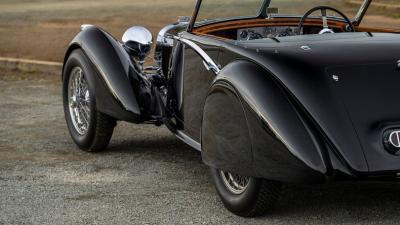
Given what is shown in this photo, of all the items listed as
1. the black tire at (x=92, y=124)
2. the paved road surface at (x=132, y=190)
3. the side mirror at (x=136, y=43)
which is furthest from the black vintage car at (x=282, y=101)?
the side mirror at (x=136, y=43)

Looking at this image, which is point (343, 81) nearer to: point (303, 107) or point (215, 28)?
A: point (303, 107)

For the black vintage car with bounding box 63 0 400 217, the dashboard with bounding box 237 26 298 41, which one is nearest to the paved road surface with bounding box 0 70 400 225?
the black vintage car with bounding box 63 0 400 217

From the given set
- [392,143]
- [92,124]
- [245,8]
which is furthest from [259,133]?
[92,124]

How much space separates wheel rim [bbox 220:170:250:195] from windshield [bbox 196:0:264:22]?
1547 millimetres

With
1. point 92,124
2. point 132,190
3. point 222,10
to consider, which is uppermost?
point 222,10

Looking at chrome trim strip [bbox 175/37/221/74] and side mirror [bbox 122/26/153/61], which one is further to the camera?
side mirror [bbox 122/26/153/61]

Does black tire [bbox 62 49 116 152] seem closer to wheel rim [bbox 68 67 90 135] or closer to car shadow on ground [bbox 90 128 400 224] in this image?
wheel rim [bbox 68 67 90 135]

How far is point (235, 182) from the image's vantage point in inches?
250

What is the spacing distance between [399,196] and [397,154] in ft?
3.58

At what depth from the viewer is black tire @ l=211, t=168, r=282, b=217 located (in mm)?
5996

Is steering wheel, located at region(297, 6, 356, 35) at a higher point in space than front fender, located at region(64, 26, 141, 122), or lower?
higher

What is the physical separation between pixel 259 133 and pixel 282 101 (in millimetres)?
222

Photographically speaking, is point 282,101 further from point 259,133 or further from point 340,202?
point 340,202

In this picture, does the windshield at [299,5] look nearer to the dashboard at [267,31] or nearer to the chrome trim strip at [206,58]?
the dashboard at [267,31]
